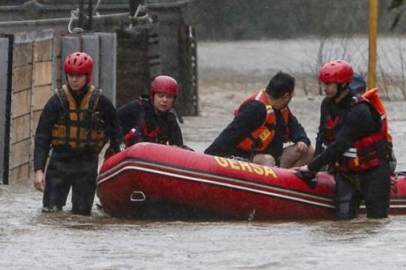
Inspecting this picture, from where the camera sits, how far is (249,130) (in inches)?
445

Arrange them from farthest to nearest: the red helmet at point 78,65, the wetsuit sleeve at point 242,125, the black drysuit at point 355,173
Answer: the wetsuit sleeve at point 242,125 → the red helmet at point 78,65 → the black drysuit at point 355,173

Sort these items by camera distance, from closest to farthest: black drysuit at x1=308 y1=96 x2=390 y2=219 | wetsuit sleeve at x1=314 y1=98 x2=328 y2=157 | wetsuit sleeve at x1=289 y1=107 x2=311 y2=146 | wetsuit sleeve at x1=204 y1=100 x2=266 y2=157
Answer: black drysuit at x1=308 y1=96 x2=390 y2=219 < wetsuit sleeve at x1=314 y1=98 x2=328 y2=157 < wetsuit sleeve at x1=204 y1=100 x2=266 y2=157 < wetsuit sleeve at x1=289 y1=107 x2=311 y2=146

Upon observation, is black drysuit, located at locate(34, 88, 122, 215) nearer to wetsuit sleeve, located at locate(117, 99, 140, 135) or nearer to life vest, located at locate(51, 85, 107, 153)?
life vest, located at locate(51, 85, 107, 153)

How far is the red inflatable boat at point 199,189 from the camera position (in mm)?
10484

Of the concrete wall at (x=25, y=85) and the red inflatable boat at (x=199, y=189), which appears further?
the concrete wall at (x=25, y=85)

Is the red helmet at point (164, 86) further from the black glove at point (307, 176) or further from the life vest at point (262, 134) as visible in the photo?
the black glove at point (307, 176)

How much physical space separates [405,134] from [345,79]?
9.27 metres

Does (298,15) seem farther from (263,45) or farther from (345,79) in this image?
(345,79)

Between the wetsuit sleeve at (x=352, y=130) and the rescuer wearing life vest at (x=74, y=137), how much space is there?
1572 mm

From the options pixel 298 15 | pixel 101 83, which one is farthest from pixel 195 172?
pixel 298 15

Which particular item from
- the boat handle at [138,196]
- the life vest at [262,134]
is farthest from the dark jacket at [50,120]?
the life vest at [262,134]

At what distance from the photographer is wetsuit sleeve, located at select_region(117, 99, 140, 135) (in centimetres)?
1110

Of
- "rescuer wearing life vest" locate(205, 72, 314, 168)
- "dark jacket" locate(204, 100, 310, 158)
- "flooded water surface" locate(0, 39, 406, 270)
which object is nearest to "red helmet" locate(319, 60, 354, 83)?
"rescuer wearing life vest" locate(205, 72, 314, 168)

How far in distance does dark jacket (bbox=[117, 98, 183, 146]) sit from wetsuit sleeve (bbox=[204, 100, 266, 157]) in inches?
16.3
